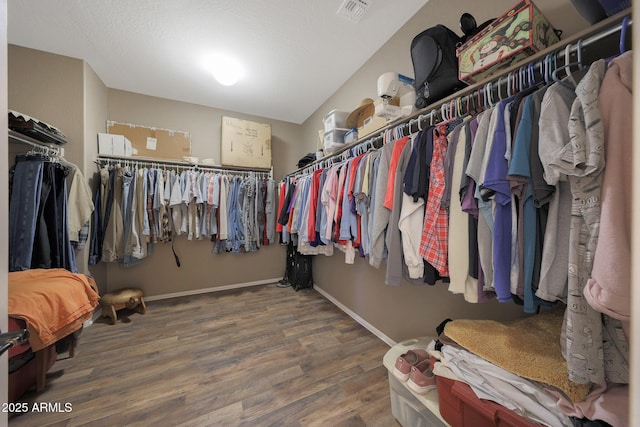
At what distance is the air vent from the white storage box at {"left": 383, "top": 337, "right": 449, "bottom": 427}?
2.30 m

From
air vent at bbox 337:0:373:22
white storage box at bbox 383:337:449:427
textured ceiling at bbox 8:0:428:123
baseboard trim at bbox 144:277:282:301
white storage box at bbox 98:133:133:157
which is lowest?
baseboard trim at bbox 144:277:282:301

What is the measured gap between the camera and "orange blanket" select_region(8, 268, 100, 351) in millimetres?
1131

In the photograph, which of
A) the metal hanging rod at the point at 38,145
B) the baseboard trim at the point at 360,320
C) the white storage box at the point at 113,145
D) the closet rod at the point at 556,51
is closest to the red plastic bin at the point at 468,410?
the baseboard trim at the point at 360,320

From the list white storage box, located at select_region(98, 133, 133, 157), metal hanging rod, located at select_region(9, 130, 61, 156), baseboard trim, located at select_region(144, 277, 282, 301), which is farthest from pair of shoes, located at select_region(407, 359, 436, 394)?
white storage box, located at select_region(98, 133, 133, 157)

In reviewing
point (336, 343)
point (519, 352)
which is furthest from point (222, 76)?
point (519, 352)

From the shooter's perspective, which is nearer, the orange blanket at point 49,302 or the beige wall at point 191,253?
the orange blanket at point 49,302

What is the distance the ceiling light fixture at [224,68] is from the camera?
208cm

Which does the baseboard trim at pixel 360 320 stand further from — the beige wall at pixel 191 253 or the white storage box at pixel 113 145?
the white storage box at pixel 113 145

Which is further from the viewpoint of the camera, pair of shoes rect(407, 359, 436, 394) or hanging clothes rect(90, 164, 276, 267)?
hanging clothes rect(90, 164, 276, 267)

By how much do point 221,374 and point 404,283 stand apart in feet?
4.95

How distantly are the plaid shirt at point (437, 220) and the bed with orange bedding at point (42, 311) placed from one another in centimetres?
203

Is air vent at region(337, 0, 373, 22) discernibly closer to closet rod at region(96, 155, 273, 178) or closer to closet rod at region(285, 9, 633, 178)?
closet rod at region(285, 9, 633, 178)

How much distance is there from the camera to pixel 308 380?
1472 mm

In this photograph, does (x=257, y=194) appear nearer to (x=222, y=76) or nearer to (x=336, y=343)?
(x=222, y=76)
